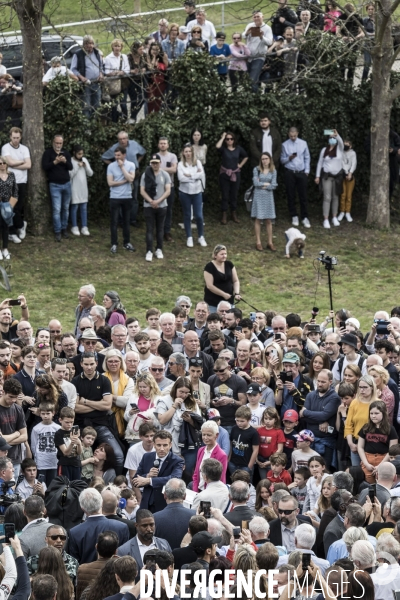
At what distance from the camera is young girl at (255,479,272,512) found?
12.7m

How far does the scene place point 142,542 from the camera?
10641mm

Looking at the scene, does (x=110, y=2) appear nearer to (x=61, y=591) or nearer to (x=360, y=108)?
(x=360, y=108)

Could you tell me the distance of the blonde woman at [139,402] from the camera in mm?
14055

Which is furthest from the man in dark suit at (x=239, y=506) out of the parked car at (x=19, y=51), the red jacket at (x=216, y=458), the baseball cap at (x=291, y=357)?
the parked car at (x=19, y=51)

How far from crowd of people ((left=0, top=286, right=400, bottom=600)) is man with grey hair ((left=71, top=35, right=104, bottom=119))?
21.6ft

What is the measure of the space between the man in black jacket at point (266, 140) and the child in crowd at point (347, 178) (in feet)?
4.23

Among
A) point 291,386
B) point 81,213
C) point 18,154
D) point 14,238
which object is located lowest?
point 291,386

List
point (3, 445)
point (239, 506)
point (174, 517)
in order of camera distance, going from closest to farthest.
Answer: point (174, 517) < point (239, 506) < point (3, 445)

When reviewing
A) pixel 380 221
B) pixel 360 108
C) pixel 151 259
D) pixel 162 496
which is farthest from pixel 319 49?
pixel 162 496

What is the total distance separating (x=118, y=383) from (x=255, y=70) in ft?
36.0

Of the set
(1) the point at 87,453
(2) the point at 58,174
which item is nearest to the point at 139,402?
(1) the point at 87,453

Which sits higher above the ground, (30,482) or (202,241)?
(202,241)

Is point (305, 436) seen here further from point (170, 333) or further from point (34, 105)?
point (34, 105)

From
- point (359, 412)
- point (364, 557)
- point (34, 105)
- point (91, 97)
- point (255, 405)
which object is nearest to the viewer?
point (364, 557)
